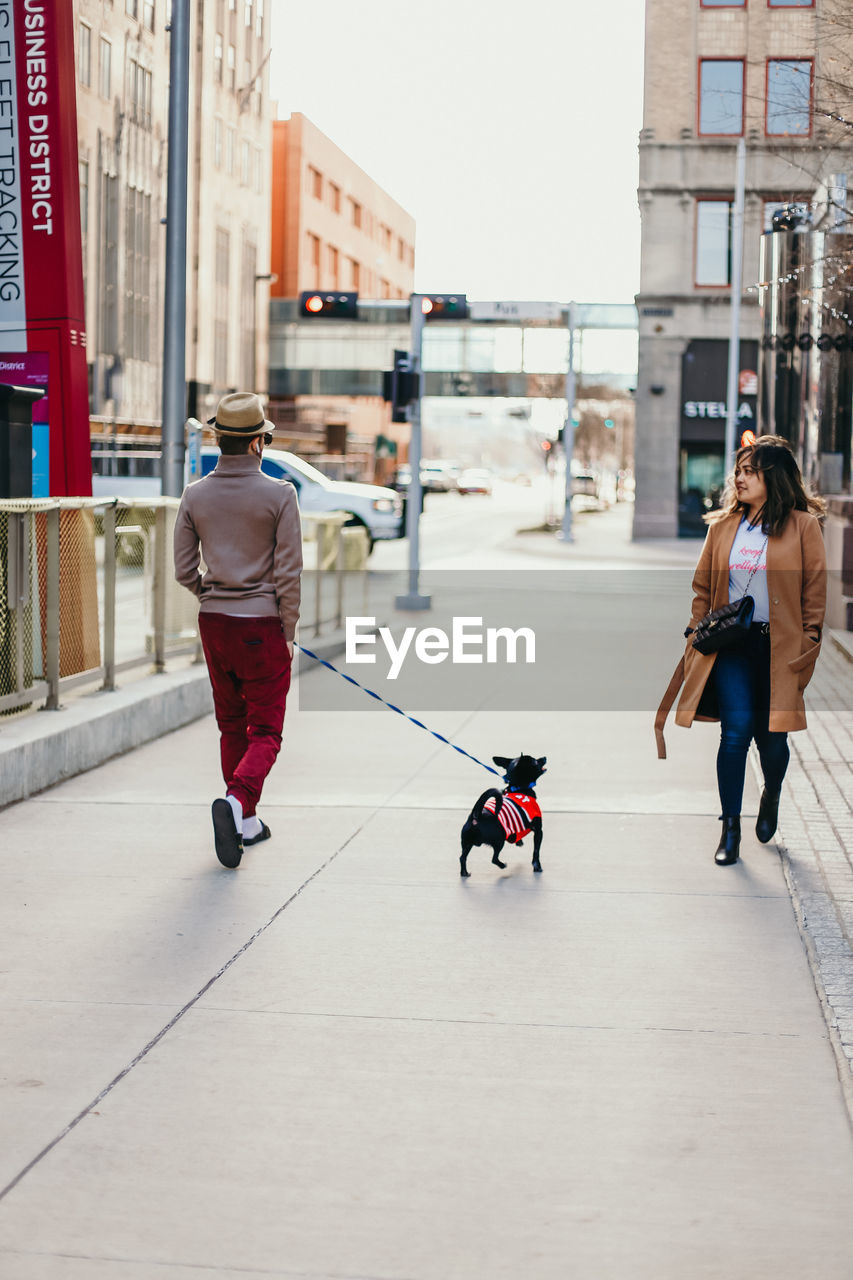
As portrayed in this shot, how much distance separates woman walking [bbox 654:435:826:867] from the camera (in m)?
6.76

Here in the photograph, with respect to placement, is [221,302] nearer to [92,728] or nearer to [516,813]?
[92,728]

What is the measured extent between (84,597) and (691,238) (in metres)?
36.1

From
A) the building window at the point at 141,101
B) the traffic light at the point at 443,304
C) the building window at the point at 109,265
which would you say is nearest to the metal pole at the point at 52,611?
the traffic light at the point at 443,304

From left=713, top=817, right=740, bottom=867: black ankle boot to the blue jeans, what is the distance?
37 mm

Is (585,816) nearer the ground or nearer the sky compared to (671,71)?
nearer the ground

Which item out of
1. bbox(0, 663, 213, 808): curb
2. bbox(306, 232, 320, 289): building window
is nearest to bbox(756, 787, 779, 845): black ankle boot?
bbox(0, 663, 213, 808): curb

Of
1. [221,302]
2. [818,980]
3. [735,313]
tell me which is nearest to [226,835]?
[818,980]

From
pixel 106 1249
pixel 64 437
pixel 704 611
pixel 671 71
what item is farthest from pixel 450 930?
pixel 671 71

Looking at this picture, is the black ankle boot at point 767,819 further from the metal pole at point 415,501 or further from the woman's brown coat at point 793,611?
the metal pole at point 415,501

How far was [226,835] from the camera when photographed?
6.58 meters

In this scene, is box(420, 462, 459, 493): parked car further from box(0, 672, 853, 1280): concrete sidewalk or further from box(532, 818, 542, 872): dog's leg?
box(0, 672, 853, 1280): concrete sidewalk

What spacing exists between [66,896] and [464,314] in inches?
626

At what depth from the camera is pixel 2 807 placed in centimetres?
776

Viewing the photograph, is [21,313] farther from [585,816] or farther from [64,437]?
[585,816]
